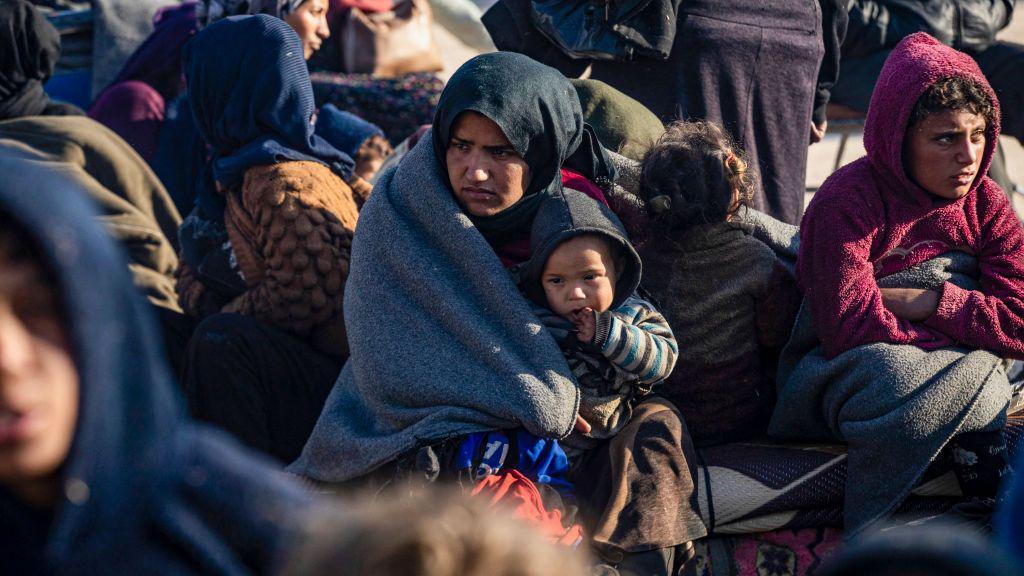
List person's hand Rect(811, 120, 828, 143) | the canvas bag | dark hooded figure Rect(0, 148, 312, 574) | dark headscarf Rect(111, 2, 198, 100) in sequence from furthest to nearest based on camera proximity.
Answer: the canvas bag, dark headscarf Rect(111, 2, 198, 100), person's hand Rect(811, 120, 828, 143), dark hooded figure Rect(0, 148, 312, 574)

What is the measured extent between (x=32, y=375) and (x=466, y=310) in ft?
5.96

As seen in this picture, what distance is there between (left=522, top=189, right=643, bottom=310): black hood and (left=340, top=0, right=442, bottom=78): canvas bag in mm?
3806

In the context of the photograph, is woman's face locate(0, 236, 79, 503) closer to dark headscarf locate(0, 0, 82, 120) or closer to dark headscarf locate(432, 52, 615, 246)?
dark headscarf locate(432, 52, 615, 246)

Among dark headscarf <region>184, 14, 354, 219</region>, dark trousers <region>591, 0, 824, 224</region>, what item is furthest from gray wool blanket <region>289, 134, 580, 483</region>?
dark trousers <region>591, 0, 824, 224</region>

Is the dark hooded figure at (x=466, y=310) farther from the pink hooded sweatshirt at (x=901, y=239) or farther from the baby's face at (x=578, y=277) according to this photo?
the pink hooded sweatshirt at (x=901, y=239)

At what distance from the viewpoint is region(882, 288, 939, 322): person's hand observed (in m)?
3.33

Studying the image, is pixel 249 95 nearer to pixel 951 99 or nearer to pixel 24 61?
pixel 24 61

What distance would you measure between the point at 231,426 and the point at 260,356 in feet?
0.78

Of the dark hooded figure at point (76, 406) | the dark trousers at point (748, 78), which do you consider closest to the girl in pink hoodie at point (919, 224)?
the dark trousers at point (748, 78)

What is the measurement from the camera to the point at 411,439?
3098 mm

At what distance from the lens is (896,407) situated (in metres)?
3.19

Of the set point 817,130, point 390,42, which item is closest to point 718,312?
point 817,130

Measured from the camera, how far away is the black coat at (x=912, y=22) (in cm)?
552

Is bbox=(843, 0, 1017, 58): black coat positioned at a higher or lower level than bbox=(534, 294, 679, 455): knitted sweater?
higher
